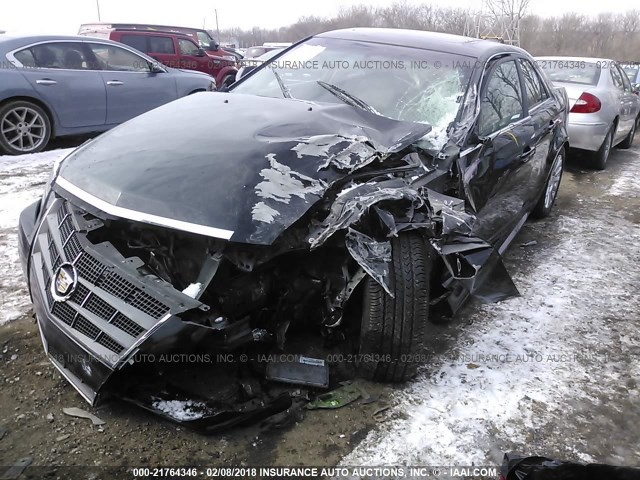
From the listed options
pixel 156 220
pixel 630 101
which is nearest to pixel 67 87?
pixel 156 220

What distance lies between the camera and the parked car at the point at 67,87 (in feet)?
20.4

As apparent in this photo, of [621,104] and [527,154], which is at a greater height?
[527,154]

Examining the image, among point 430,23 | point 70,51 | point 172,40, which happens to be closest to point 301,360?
point 70,51

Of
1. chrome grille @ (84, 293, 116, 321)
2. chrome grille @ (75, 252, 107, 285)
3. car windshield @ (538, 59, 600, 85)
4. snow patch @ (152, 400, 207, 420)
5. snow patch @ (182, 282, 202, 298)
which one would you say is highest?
car windshield @ (538, 59, 600, 85)

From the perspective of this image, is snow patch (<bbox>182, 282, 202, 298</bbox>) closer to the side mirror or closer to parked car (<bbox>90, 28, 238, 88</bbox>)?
the side mirror

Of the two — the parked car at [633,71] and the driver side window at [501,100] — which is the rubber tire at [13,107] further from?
the parked car at [633,71]

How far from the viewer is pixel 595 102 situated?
682 cm

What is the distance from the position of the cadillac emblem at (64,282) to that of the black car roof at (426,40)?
106 inches

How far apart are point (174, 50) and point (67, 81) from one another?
19.9 feet

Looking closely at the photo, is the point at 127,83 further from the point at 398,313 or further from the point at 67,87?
the point at 398,313

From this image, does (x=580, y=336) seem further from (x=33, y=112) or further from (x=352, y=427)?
(x=33, y=112)

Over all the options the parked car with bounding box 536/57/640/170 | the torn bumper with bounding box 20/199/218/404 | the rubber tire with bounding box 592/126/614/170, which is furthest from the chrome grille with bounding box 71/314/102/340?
the rubber tire with bounding box 592/126/614/170

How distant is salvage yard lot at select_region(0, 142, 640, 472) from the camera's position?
2.16 meters

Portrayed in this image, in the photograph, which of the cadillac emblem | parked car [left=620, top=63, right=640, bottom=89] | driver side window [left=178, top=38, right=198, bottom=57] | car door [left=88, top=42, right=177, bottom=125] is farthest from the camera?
parked car [left=620, top=63, right=640, bottom=89]
